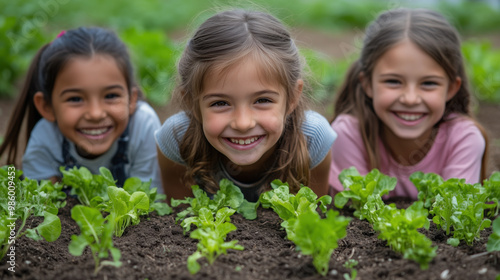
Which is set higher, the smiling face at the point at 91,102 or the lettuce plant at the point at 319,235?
the smiling face at the point at 91,102

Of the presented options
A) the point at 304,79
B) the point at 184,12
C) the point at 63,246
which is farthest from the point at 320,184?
the point at 184,12

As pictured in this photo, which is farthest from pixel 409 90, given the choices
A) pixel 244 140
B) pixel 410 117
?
pixel 244 140

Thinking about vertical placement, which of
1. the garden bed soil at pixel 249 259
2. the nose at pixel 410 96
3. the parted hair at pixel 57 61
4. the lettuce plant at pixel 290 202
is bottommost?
the garden bed soil at pixel 249 259

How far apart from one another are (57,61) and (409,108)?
2197 mm

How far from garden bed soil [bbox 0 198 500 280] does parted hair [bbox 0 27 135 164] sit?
1.20 meters

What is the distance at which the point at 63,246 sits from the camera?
2.55 m

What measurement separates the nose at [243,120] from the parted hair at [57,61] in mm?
1156

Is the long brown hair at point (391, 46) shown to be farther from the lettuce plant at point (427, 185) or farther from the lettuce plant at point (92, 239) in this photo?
the lettuce plant at point (92, 239)

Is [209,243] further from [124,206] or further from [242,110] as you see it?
[242,110]

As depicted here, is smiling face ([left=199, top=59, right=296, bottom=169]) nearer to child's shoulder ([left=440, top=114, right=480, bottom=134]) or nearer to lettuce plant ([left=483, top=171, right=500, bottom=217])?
lettuce plant ([left=483, top=171, right=500, bottom=217])

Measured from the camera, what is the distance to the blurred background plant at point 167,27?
17.6 feet

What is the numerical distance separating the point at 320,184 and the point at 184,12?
33.1ft

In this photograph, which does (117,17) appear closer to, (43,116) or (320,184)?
(43,116)

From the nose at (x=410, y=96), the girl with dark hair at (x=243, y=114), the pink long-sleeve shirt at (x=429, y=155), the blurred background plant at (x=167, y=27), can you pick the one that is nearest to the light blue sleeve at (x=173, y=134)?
the girl with dark hair at (x=243, y=114)
